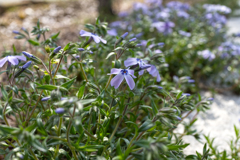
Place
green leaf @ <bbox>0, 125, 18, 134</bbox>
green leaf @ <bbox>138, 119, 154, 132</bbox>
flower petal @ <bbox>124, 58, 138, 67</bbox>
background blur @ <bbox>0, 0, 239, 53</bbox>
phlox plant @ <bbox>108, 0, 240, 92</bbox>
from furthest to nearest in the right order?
background blur @ <bbox>0, 0, 239, 53</bbox>
phlox plant @ <bbox>108, 0, 240, 92</bbox>
flower petal @ <bbox>124, 58, 138, 67</bbox>
green leaf @ <bbox>138, 119, 154, 132</bbox>
green leaf @ <bbox>0, 125, 18, 134</bbox>

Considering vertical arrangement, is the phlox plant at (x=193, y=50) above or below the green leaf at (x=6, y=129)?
below

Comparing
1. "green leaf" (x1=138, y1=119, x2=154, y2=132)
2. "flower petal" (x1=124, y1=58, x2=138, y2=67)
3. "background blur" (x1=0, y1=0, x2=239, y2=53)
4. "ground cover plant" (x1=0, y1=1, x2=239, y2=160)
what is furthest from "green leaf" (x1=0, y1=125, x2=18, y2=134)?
"background blur" (x1=0, y1=0, x2=239, y2=53)

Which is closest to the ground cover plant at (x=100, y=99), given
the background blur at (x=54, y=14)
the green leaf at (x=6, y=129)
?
the green leaf at (x=6, y=129)

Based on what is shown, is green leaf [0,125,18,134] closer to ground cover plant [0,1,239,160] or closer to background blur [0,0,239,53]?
ground cover plant [0,1,239,160]

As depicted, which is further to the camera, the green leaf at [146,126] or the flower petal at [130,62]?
the flower petal at [130,62]

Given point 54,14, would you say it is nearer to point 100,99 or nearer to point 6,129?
point 100,99

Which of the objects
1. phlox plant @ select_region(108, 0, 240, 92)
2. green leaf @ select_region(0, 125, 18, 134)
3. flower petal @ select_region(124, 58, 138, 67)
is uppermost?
flower petal @ select_region(124, 58, 138, 67)

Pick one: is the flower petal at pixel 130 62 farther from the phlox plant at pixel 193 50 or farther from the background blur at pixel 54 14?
the background blur at pixel 54 14

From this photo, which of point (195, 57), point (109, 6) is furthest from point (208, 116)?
point (109, 6)

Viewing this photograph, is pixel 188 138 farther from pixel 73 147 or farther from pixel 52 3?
pixel 52 3
